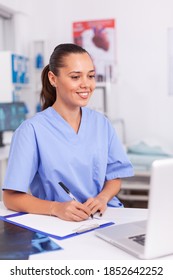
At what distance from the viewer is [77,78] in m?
1.28

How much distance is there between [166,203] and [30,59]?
3.37 m

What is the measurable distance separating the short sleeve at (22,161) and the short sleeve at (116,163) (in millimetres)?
285

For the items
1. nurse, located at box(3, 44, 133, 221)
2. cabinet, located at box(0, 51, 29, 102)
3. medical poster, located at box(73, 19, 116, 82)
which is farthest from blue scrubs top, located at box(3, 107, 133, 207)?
medical poster, located at box(73, 19, 116, 82)

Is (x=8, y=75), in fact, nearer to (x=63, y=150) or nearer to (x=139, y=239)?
(x=63, y=150)

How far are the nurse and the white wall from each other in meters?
2.32

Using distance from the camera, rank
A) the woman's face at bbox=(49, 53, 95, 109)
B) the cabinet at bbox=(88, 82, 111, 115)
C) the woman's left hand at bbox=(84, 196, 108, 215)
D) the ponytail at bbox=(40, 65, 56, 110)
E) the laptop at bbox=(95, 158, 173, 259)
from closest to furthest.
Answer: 1. the laptop at bbox=(95, 158, 173, 259)
2. the woman's left hand at bbox=(84, 196, 108, 215)
3. the woman's face at bbox=(49, 53, 95, 109)
4. the ponytail at bbox=(40, 65, 56, 110)
5. the cabinet at bbox=(88, 82, 111, 115)

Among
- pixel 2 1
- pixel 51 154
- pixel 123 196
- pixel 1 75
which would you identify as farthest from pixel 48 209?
pixel 2 1

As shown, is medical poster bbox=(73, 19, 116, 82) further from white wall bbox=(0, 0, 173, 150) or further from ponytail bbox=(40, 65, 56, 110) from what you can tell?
ponytail bbox=(40, 65, 56, 110)

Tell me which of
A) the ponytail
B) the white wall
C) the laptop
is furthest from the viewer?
the white wall

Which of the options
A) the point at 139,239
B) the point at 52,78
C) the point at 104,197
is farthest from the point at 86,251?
the point at 52,78

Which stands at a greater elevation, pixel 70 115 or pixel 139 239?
pixel 70 115

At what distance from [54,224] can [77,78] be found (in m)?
0.47

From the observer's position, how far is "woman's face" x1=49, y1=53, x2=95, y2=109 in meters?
1.27

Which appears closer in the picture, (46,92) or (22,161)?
(22,161)
